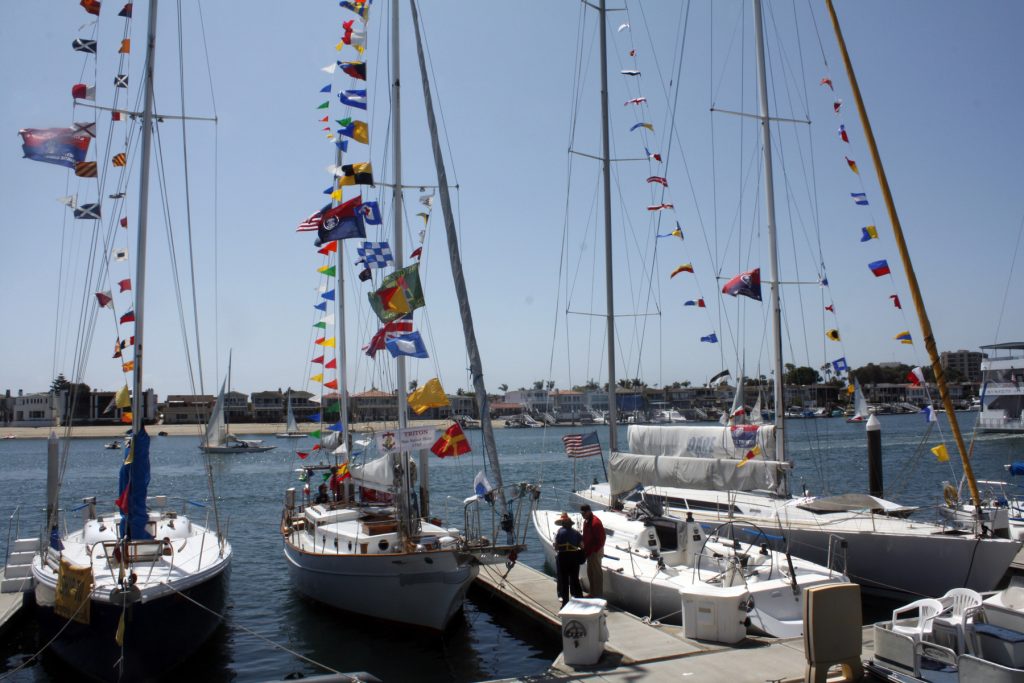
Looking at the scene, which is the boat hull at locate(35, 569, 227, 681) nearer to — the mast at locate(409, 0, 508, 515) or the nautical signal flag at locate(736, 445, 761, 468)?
the mast at locate(409, 0, 508, 515)

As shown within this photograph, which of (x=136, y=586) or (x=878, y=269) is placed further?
(x=878, y=269)

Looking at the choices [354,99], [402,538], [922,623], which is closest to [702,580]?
[922,623]

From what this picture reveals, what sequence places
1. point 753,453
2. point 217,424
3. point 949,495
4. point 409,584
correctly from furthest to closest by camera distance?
1. point 217,424
2. point 949,495
3. point 753,453
4. point 409,584

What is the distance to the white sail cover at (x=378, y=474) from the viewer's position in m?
18.2

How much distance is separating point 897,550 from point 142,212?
16.7 metres

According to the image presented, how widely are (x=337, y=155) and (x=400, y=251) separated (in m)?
8.64

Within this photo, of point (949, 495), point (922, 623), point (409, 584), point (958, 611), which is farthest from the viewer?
point (949, 495)

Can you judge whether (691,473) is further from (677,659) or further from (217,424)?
(217,424)

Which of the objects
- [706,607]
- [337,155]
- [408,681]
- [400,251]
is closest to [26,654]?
[408,681]

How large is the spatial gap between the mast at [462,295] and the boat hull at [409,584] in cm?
175

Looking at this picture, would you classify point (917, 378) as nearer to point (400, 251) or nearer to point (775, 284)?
point (775, 284)

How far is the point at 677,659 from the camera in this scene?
1085cm

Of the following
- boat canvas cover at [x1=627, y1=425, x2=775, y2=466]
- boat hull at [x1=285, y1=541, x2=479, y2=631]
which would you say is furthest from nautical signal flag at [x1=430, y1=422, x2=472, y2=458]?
boat canvas cover at [x1=627, y1=425, x2=775, y2=466]

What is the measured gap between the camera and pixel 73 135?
577 inches
